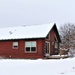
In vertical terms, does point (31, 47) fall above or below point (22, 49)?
above

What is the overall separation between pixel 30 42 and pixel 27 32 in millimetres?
1886

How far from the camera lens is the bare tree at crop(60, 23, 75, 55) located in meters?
53.5

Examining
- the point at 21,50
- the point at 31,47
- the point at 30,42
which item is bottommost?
the point at 21,50

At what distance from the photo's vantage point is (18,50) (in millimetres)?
30828

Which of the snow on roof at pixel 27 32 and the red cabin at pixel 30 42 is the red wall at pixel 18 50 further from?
the snow on roof at pixel 27 32

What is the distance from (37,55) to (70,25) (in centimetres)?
4165

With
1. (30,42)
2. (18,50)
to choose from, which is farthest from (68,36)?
(30,42)
